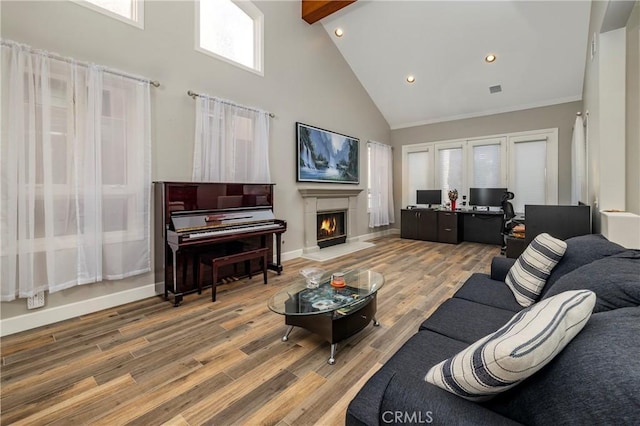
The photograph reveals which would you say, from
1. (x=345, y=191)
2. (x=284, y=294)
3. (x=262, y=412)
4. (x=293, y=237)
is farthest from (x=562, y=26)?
(x=262, y=412)

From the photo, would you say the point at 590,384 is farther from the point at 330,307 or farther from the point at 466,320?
the point at 330,307

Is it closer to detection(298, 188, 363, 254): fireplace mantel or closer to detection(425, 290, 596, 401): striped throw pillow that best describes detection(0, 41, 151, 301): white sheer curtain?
detection(298, 188, 363, 254): fireplace mantel

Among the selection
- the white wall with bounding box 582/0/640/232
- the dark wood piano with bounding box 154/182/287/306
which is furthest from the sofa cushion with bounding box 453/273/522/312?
the dark wood piano with bounding box 154/182/287/306

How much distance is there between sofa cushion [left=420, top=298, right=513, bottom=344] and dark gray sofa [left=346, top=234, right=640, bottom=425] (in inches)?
4.3

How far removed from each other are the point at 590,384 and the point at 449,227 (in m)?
6.04

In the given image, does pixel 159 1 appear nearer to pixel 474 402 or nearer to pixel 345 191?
pixel 345 191

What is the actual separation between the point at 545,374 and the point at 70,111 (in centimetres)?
364

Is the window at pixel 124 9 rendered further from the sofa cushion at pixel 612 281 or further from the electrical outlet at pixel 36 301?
the sofa cushion at pixel 612 281

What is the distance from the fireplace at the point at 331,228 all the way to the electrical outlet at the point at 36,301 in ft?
12.7

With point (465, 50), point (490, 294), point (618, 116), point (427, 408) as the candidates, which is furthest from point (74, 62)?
point (465, 50)

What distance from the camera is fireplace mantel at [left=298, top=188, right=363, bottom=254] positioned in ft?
16.6

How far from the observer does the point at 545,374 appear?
0.75 meters

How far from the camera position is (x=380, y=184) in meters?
7.03

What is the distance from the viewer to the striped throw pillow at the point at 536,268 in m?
1.89
